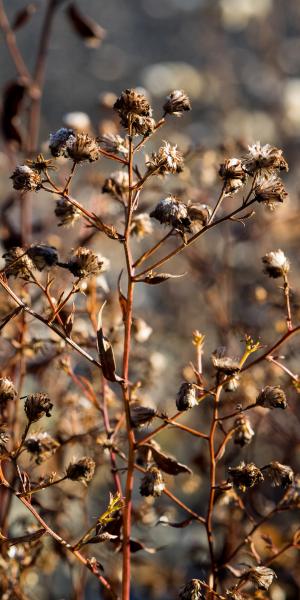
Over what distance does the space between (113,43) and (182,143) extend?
3.57 metres

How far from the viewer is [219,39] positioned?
3551 millimetres

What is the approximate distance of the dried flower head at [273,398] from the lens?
82 centimetres

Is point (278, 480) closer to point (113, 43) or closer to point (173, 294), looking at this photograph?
point (173, 294)

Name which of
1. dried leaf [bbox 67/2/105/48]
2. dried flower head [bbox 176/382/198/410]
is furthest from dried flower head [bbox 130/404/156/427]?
dried leaf [bbox 67/2/105/48]

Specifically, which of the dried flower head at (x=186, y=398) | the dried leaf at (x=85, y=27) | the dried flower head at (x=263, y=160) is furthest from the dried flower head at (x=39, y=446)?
the dried leaf at (x=85, y=27)

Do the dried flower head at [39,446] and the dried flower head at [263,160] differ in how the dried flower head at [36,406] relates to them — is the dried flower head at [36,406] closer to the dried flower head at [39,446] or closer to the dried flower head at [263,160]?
the dried flower head at [39,446]

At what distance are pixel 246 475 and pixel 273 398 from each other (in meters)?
0.09

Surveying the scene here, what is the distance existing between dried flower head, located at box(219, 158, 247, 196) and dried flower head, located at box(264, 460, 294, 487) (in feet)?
1.10

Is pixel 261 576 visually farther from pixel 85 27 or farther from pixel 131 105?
pixel 85 27

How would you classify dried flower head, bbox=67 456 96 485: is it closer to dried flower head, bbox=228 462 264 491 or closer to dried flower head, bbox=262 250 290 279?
dried flower head, bbox=228 462 264 491

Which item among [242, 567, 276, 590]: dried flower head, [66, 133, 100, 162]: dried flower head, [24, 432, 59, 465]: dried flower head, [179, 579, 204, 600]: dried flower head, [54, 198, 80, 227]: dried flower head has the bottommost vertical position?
[179, 579, 204, 600]: dried flower head

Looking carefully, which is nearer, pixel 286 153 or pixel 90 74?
pixel 286 153

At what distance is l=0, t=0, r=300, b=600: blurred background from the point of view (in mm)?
1493

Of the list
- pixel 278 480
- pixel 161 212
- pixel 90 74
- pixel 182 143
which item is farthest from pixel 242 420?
pixel 90 74
